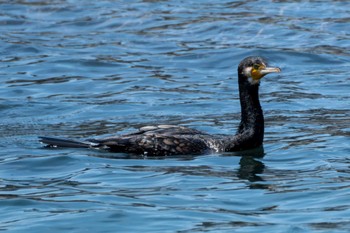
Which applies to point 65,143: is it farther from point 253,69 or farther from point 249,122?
point 253,69

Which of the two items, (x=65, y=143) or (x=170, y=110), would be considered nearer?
(x=65, y=143)

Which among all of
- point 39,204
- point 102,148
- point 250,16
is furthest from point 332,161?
Answer: point 250,16

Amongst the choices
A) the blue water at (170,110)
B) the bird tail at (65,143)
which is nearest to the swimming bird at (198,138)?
the bird tail at (65,143)

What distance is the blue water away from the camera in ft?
33.1

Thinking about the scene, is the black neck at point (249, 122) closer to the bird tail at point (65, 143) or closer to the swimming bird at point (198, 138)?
the swimming bird at point (198, 138)

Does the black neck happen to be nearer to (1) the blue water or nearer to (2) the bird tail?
(1) the blue water

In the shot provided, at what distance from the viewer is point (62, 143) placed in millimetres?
13094

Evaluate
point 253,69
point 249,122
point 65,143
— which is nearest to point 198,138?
point 249,122

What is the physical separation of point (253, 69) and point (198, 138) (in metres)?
0.95

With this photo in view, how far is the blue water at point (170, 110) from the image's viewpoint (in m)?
10.1

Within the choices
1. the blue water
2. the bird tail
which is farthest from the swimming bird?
the blue water

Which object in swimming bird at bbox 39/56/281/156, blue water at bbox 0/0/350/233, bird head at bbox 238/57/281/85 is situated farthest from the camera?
bird head at bbox 238/57/281/85

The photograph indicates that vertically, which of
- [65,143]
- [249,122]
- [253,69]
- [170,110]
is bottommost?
[170,110]

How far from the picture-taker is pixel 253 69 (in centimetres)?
1305
